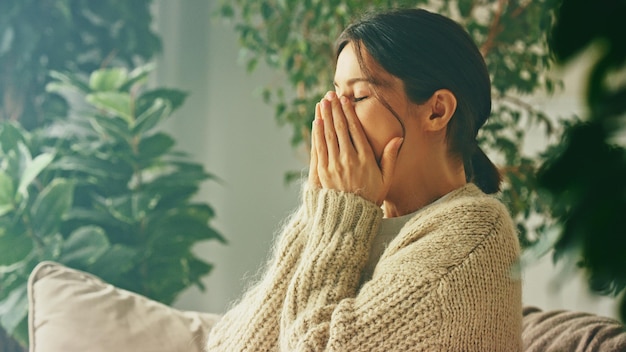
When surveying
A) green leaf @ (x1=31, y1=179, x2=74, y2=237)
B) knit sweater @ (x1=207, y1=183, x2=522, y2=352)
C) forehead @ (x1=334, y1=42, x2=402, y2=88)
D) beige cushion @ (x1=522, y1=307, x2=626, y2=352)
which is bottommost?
beige cushion @ (x1=522, y1=307, x2=626, y2=352)

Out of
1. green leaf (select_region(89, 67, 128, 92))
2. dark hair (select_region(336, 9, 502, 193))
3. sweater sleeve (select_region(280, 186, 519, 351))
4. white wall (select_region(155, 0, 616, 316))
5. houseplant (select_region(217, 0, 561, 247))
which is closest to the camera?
sweater sleeve (select_region(280, 186, 519, 351))

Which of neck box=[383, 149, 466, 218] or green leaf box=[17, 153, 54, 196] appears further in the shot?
green leaf box=[17, 153, 54, 196]

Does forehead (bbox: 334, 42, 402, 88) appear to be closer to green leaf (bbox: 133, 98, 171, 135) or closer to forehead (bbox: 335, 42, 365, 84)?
forehead (bbox: 335, 42, 365, 84)

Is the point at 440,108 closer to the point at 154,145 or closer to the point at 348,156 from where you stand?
the point at 348,156

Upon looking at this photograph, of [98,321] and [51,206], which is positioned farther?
[51,206]

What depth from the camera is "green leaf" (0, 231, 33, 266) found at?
1953 millimetres

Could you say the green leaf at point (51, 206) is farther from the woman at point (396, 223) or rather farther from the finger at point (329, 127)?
the finger at point (329, 127)

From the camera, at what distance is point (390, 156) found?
113 cm

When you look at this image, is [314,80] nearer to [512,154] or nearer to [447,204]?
[512,154]

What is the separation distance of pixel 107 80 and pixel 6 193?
0.55m

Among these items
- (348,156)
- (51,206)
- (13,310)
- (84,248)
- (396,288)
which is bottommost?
(13,310)

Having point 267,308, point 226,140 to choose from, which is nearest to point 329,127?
point 267,308

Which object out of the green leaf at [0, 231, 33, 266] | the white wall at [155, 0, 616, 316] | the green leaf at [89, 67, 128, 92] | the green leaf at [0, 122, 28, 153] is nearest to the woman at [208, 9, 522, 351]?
the green leaf at [0, 231, 33, 266]

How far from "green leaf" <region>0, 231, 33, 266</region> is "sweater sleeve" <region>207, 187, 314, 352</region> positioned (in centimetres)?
97
